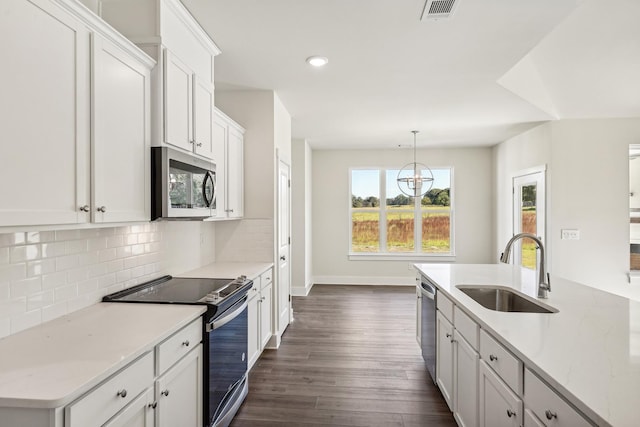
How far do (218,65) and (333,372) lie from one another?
2.84 m

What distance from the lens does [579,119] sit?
14.8 feet

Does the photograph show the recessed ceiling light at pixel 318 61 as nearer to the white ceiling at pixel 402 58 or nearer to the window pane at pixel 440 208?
the white ceiling at pixel 402 58

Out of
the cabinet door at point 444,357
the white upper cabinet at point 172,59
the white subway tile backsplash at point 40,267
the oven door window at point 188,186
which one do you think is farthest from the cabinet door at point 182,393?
the cabinet door at point 444,357

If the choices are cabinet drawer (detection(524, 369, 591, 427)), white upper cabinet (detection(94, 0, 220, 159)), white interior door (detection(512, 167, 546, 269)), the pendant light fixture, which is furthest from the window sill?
cabinet drawer (detection(524, 369, 591, 427))

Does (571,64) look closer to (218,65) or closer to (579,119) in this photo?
(579,119)

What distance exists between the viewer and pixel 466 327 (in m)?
2.00

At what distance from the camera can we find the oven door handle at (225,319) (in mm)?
1934

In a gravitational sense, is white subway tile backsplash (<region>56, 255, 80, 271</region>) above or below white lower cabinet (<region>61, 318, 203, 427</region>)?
above

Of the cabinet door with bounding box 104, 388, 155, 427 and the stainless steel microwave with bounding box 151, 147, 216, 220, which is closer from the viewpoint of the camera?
the cabinet door with bounding box 104, 388, 155, 427

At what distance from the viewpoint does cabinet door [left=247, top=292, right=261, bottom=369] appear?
2830 mm

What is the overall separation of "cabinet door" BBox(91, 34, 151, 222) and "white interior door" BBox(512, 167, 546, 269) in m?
4.81

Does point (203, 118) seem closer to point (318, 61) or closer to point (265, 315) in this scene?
point (318, 61)

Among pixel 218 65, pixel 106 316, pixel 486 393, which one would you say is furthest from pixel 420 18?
pixel 106 316

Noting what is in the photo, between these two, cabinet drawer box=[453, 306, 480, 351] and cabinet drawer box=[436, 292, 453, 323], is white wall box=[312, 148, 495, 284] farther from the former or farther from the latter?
cabinet drawer box=[453, 306, 480, 351]
